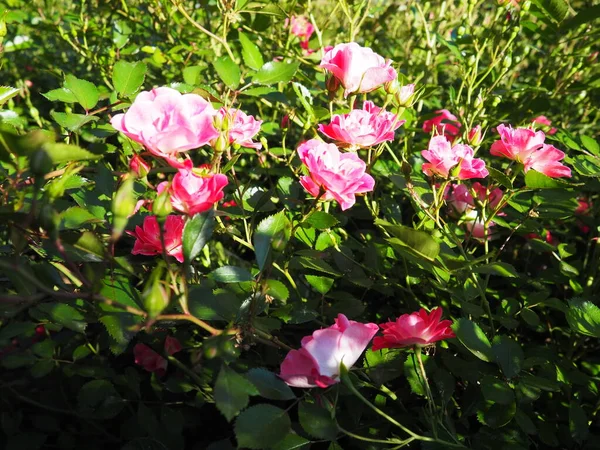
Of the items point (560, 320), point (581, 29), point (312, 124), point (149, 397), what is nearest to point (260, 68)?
point (312, 124)

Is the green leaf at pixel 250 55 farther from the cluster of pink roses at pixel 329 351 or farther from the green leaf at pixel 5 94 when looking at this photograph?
the cluster of pink roses at pixel 329 351

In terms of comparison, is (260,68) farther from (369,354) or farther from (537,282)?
(537,282)

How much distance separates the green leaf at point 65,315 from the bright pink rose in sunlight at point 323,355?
352 mm

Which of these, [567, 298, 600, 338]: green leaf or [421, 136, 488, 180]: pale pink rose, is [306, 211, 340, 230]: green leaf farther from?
[567, 298, 600, 338]: green leaf

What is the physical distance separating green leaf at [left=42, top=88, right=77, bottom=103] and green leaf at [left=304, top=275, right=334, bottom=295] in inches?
21.8

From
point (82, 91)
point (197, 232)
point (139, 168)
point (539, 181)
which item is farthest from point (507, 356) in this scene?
point (82, 91)

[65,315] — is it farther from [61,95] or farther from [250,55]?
[250,55]

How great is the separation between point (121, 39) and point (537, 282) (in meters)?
1.22

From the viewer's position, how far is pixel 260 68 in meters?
1.14

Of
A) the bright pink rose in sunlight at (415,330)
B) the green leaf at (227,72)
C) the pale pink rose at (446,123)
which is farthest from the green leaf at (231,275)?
the pale pink rose at (446,123)

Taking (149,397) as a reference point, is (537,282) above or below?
above

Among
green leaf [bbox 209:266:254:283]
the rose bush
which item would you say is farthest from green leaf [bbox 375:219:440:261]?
green leaf [bbox 209:266:254:283]

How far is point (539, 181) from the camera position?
36.4 inches

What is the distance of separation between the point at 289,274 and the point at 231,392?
0.50 m
